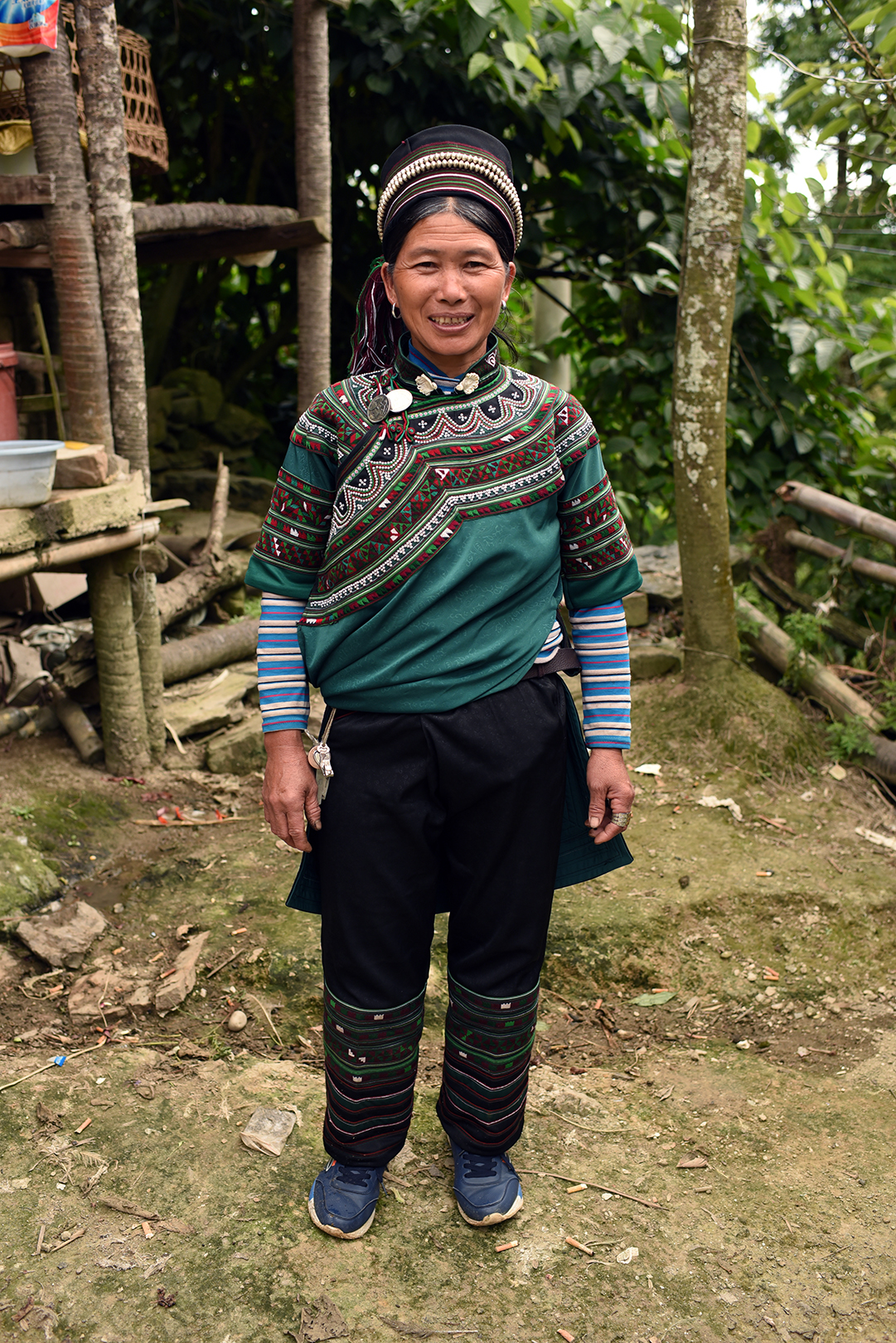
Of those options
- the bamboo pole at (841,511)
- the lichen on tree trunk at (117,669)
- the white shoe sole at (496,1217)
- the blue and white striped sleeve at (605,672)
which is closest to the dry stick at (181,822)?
the lichen on tree trunk at (117,669)

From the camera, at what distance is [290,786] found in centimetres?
188

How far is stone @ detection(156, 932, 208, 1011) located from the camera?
2.82 meters

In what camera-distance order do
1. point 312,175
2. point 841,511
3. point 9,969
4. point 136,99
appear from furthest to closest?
1. point 312,175
2. point 841,511
3. point 136,99
4. point 9,969

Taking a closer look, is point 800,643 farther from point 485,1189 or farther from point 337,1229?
point 337,1229

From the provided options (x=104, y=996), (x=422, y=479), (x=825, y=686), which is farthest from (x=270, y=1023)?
(x=825, y=686)

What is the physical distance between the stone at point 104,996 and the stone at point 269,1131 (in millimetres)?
626

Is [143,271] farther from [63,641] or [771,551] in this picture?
[771,551]

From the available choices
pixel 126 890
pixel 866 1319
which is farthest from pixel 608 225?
pixel 866 1319

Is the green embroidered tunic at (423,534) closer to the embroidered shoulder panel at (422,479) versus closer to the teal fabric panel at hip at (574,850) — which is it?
the embroidered shoulder panel at (422,479)

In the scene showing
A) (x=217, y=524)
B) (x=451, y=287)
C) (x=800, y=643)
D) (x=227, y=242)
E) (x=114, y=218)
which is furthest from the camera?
(x=227, y=242)

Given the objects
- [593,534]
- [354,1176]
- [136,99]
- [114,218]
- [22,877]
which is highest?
[136,99]

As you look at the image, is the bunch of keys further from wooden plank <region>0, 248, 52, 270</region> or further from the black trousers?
wooden plank <region>0, 248, 52, 270</region>

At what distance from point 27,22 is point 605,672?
2.93 m

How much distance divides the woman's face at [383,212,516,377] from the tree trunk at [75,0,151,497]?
2.44 meters
